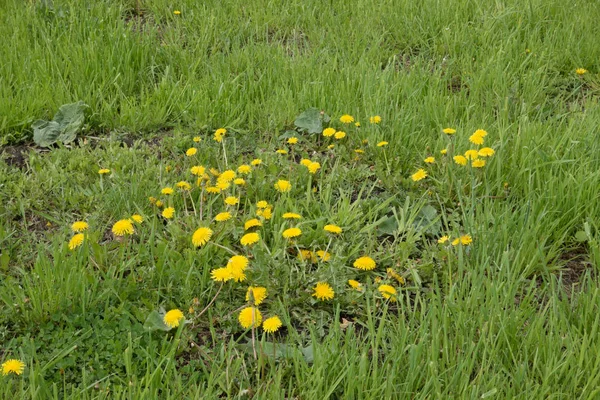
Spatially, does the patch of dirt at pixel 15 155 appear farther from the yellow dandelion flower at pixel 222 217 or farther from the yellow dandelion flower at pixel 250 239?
the yellow dandelion flower at pixel 250 239

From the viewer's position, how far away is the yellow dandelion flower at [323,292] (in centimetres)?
205

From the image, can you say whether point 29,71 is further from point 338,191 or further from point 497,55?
point 497,55

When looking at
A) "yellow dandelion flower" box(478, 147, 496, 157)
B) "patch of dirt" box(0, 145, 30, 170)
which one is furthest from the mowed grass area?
"yellow dandelion flower" box(478, 147, 496, 157)

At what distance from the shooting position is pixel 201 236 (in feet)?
7.17

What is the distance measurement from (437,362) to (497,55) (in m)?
2.29

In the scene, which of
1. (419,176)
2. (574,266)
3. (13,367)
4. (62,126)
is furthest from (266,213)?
(62,126)

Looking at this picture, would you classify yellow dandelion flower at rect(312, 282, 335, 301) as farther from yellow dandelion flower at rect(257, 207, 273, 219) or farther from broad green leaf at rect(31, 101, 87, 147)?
broad green leaf at rect(31, 101, 87, 147)

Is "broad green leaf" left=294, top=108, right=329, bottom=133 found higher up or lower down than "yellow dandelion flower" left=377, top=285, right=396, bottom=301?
higher up

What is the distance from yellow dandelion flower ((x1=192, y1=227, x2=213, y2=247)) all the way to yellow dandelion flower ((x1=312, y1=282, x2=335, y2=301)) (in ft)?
1.35

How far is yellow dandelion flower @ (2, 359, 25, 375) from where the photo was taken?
1699 mm

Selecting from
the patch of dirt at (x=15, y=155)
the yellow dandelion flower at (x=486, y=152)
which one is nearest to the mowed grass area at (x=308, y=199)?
the patch of dirt at (x=15, y=155)

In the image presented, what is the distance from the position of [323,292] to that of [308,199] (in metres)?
0.60

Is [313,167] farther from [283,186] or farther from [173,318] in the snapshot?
[173,318]

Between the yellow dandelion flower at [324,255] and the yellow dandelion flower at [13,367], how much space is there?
0.97m
